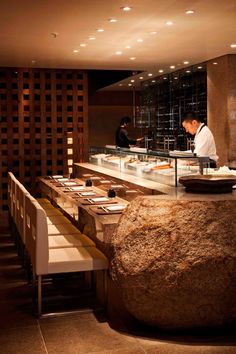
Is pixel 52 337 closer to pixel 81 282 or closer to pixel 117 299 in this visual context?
pixel 117 299

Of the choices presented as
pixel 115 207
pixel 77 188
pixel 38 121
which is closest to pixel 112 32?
pixel 77 188

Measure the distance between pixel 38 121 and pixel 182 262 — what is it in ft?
19.4

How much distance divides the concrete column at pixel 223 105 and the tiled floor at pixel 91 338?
4743mm

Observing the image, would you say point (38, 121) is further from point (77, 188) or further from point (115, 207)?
point (115, 207)

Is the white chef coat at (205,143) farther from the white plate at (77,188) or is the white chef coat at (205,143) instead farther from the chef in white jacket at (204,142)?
the white plate at (77,188)

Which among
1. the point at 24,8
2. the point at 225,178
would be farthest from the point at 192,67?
the point at 225,178

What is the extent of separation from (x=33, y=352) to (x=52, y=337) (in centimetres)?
25

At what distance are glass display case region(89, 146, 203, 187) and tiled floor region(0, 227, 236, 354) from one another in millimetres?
1208

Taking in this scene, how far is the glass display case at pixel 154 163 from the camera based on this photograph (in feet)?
13.6

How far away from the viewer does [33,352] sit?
3.17 m

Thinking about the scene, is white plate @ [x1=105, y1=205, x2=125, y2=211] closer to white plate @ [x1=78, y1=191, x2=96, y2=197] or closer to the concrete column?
white plate @ [x1=78, y1=191, x2=96, y2=197]

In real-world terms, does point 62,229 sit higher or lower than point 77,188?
lower

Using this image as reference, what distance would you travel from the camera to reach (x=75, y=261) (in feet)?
12.0

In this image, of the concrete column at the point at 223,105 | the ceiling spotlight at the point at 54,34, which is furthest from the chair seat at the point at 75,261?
the concrete column at the point at 223,105
